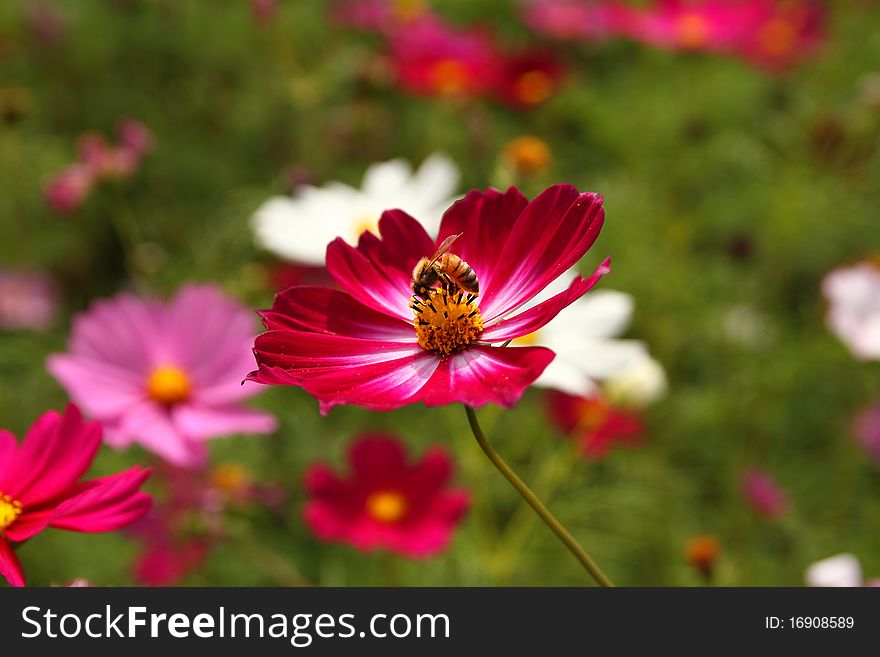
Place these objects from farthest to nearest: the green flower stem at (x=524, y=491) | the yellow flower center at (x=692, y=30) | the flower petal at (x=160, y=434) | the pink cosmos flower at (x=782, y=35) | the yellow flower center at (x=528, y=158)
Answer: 1. the pink cosmos flower at (x=782, y=35)
2. the yellow flower center at (x=692, y=30)
3. the yellow flower center at (x=528, y=158)
4. the flower petal at (x=160, y=434)
5. the green flower stem at (x=524, y=491)

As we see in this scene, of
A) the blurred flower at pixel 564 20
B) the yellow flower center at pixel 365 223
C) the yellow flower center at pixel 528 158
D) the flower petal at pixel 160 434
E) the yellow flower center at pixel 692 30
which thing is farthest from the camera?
the blurred flower at pixel 564 20

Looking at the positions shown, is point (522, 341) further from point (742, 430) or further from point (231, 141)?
point (231, 141)

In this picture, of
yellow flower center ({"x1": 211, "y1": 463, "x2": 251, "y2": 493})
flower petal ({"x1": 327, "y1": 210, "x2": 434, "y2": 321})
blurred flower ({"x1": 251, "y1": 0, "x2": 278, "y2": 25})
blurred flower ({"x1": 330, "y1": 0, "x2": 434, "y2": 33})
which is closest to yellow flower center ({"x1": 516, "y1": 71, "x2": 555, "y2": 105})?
blurred flower ({"x1": 330, "y1": 0, "x2": 434, "y2": 33})

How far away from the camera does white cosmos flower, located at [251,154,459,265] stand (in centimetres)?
81

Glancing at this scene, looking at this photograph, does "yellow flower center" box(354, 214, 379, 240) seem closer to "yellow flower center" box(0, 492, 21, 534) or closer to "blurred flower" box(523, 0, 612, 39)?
"yellow flower center" box(0, 492, 21, 534)

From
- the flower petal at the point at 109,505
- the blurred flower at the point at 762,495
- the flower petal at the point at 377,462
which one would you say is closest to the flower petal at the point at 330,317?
the flower petal at the point at 109,505

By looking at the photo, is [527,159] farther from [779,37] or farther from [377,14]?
[779,37]

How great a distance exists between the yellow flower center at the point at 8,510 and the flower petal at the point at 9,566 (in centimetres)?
1

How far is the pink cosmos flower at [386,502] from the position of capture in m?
0.96

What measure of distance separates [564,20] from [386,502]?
4.10ft

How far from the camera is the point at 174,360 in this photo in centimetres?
84

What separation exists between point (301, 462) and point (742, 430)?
2.08 ft

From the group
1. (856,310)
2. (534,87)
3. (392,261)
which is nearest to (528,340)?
(392,261)

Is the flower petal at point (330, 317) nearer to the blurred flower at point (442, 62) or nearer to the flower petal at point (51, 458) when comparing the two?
the flower petal at point (51, 458)
